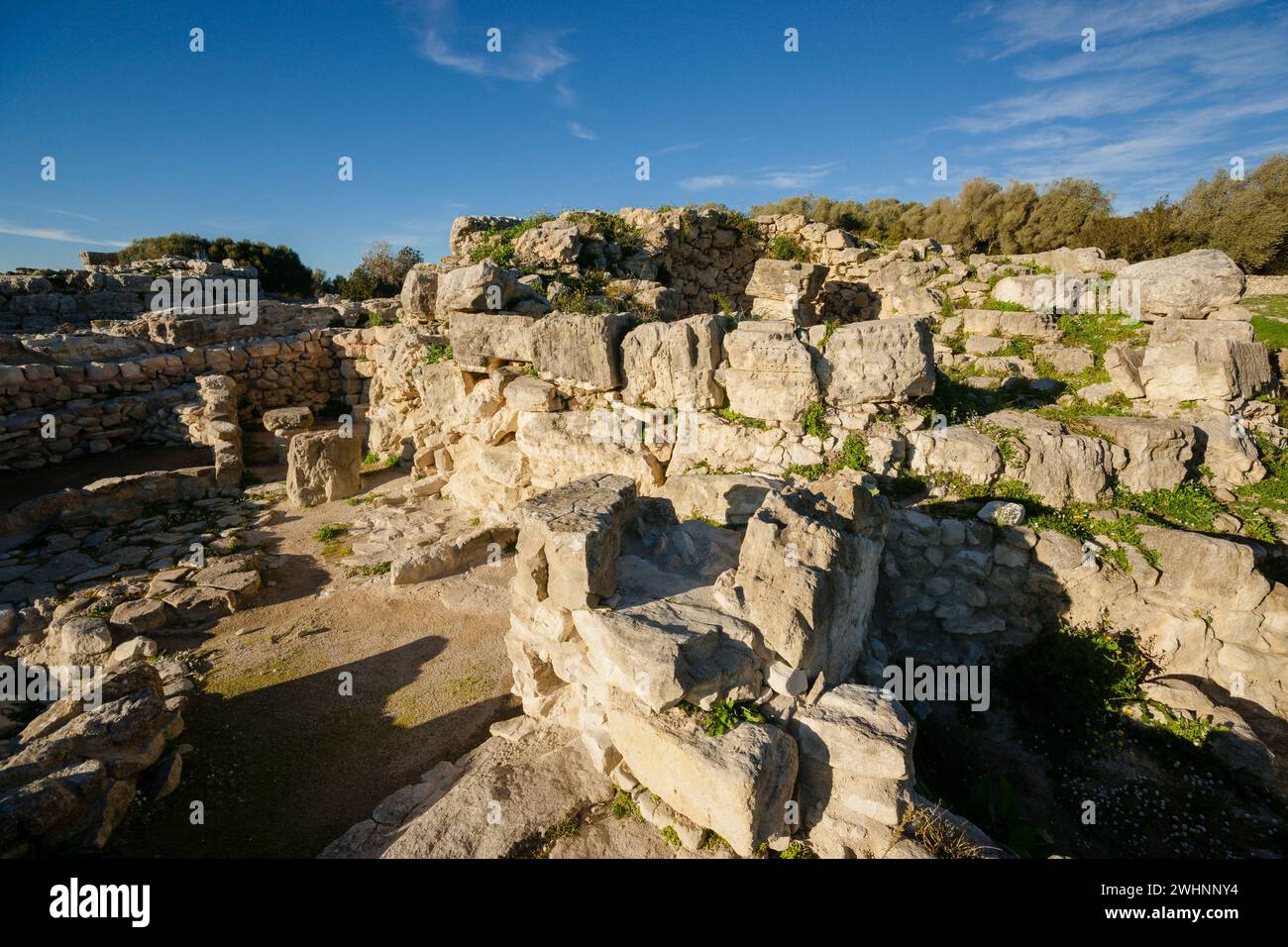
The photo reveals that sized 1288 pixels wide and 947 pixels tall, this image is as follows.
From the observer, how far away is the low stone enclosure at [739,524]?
12.6ft

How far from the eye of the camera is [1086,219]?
1727 centimetres

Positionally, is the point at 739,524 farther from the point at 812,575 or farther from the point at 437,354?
the point at 437,354

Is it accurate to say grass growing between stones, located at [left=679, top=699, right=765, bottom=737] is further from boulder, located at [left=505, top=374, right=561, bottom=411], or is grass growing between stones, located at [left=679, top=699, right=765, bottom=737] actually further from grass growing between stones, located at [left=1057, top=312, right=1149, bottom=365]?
grass growing between stones, located at [left=1057, top=312, right=1149, bottom=365]

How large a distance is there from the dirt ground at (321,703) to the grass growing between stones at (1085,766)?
14.5ft

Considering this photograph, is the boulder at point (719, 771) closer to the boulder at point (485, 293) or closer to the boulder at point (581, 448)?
the boulder at point (581, 448)

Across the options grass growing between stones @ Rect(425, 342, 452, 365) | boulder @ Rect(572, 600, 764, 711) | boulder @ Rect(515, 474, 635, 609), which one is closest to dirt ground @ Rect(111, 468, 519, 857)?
boulder @ Rect(515, 474, 635, 609)

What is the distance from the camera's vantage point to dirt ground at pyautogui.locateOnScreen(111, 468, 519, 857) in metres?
4.37

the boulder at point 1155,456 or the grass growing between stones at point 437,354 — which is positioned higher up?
the grass growing between stones at point 437,354

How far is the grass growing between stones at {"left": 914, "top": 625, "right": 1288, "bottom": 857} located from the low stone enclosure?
123 millimetres

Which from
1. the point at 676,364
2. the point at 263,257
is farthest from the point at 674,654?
the point at 263,257

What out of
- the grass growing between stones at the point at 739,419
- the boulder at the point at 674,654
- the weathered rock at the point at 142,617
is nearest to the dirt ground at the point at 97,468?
the weathered rock at the point at 142,617

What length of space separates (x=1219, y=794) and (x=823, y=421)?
500cm

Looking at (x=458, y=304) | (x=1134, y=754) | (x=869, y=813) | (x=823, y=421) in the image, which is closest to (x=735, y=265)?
(x=458, y=304)

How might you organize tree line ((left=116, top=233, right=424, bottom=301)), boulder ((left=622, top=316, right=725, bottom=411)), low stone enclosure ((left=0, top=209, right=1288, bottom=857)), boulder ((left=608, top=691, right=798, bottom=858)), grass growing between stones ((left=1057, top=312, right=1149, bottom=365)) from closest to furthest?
boulder ((left=608, top=691, right=798, bottom=858)) → low stone enclosure ((left=0, top=209, right=1288, bottom=857)) → boulder ((left=622, top=316, right=725, bottom=411)) → grass growing between stones ((left=1057, top=312, right=1149, bottom=365)) → tree line ((left=116, top=233, right=424, bottom=301))
